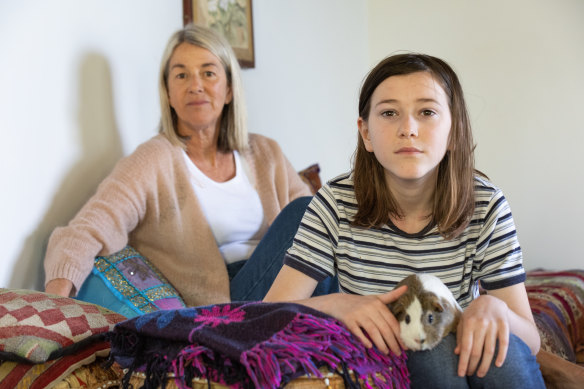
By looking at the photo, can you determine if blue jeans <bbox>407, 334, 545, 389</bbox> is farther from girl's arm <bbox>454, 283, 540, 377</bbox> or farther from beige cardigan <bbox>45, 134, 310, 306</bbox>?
beige cardigan <bbox>45, 134, 310, 306</bbox>

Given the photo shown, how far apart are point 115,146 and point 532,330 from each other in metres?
1.48

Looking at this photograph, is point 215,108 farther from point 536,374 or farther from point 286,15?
point 536,374

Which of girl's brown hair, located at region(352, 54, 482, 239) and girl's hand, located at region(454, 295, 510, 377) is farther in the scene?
girl's brown hair, located at region(352, 54, 482, 239)

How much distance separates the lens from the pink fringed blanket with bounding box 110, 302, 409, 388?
0.89 meters

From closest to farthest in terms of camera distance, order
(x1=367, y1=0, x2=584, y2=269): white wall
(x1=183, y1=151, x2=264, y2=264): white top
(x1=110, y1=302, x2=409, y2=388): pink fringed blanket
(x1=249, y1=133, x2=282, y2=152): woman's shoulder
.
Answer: (x1=110, y1=302, x2=409, y2=388): pink fringed blanket < (x1=183, y1=151, x2=264, y2=264): white top < (x1=249, y1=133, x2=282, y2=152): woman's shoulder < (x1=367, y1=0, x2=584, y2=269): white wall

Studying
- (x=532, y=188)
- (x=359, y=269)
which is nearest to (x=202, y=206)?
(x=359, y=269)

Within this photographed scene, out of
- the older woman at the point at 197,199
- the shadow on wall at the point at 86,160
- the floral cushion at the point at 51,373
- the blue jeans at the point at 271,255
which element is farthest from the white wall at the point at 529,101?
A: the floral cushion at the point at 51,373

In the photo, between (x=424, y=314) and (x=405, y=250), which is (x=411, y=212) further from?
(x=424, y=314)

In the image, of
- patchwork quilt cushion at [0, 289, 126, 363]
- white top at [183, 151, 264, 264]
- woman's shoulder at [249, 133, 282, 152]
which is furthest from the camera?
woman's shoulder at [249, 133, 282, 152]

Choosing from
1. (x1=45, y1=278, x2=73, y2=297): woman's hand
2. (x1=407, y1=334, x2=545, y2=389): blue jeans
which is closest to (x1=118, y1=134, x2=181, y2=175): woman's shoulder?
(x1=45, y1=278, x2=73, y2=297): woman's hand

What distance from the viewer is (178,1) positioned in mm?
2543

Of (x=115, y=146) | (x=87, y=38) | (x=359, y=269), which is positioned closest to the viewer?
(x=359, y=269)

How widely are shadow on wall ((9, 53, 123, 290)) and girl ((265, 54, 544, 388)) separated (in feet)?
2.61

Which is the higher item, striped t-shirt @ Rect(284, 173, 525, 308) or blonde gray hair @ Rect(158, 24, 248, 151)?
blonde gray hair @ Rect(158, 24, 248, 151)
